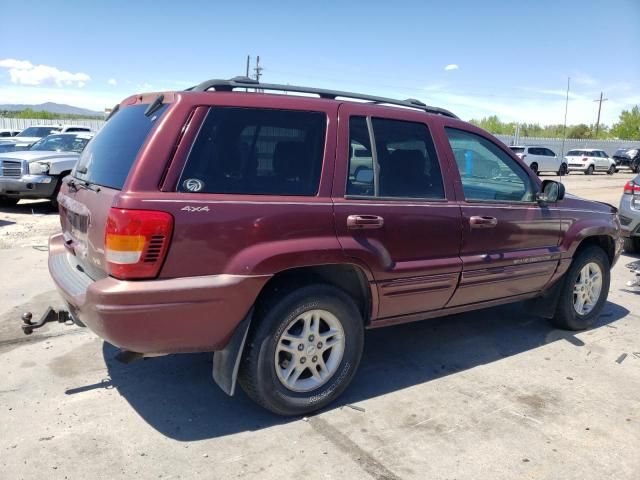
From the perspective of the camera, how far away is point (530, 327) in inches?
201

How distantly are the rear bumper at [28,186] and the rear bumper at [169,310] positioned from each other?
29.6 ft

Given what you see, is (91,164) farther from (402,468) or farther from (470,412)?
(470,412)

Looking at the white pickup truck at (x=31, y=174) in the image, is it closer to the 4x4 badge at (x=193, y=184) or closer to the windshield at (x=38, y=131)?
the 4x4 badge at (x=193, y=184)

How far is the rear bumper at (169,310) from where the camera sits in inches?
107

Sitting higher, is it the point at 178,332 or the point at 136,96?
the point at 136,96

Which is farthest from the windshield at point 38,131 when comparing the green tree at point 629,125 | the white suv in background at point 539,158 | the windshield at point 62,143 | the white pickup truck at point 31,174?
the green tree at point 629,125

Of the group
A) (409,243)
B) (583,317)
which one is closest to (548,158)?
(583,317)

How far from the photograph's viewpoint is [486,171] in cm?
429

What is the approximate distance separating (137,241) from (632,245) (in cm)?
843

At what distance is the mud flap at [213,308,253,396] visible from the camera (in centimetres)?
302

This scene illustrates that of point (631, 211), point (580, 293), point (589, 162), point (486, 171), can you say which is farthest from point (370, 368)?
point (589, 162)

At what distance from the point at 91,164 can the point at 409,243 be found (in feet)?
6.99

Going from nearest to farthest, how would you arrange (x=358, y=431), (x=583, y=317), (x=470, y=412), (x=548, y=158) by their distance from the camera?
(x=358, y=431), (x=470, y=412), (x=583, y=317), (x=548, y=158)

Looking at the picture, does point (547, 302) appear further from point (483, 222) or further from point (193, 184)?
point (193, 184)
